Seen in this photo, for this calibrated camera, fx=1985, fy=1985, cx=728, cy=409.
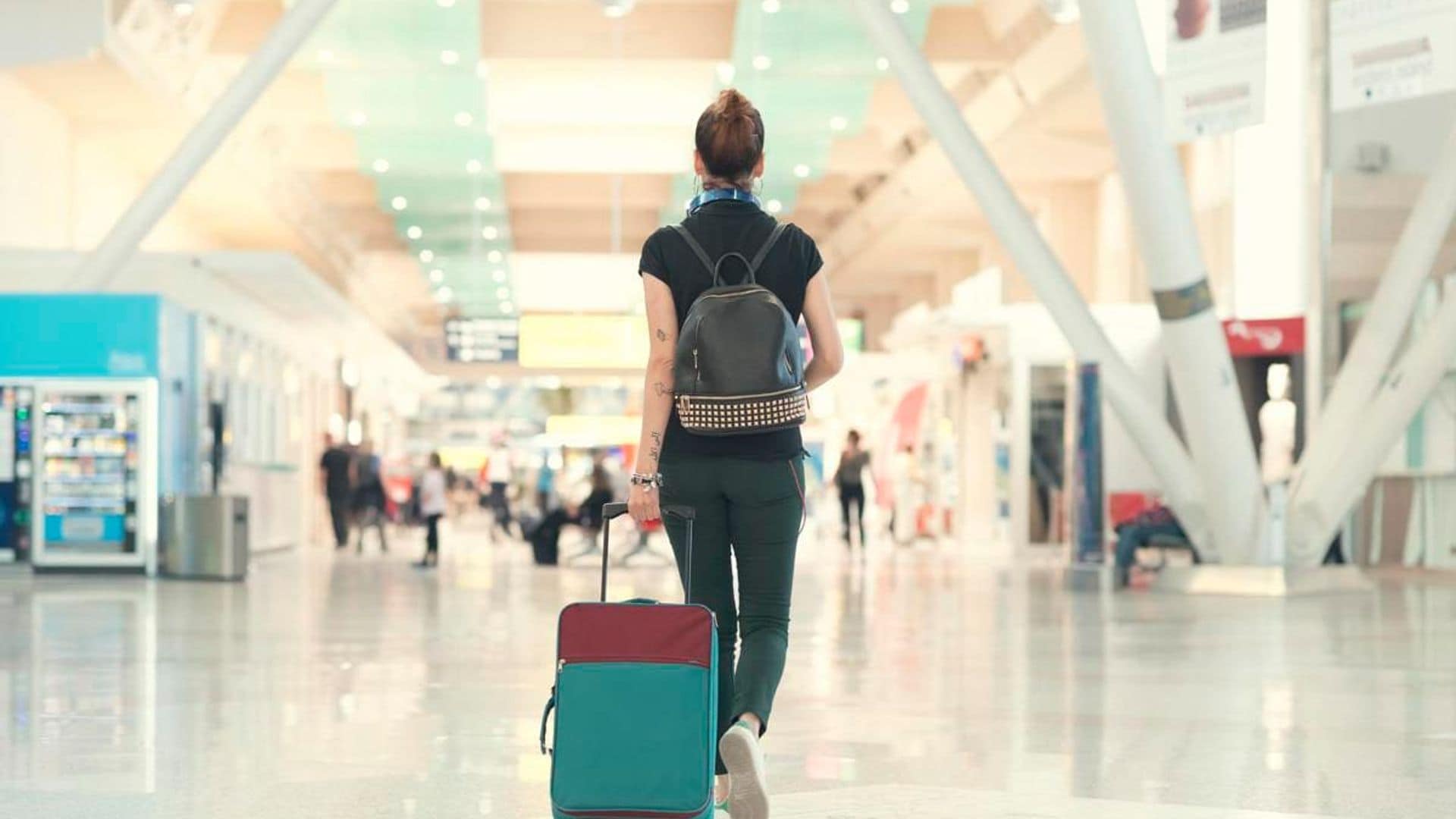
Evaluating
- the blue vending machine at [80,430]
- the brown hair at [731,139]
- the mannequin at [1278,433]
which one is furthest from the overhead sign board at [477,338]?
the brown hair at [731,139]

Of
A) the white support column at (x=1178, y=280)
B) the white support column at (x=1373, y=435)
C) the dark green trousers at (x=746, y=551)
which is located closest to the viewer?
the dark green trousers at (x=746, y=551)

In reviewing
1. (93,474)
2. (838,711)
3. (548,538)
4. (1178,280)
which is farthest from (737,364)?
(548,538)

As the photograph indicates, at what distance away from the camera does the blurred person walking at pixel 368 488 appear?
31094mm

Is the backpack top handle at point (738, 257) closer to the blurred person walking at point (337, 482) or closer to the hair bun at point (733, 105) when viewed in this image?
the hair bun at point (733, 105)

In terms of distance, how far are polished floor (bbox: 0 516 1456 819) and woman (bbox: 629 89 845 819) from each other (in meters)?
0.56

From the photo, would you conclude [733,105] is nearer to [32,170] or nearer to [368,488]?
[32,170]

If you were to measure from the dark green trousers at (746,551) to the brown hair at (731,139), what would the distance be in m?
0.68

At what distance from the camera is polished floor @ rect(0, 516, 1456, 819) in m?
5.23

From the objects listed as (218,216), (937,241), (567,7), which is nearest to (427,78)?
(567,7)

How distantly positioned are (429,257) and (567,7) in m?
→ 14.3

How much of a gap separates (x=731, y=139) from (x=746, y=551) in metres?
0.95

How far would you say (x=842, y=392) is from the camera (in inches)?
1721

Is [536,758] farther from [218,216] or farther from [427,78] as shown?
[218,216]

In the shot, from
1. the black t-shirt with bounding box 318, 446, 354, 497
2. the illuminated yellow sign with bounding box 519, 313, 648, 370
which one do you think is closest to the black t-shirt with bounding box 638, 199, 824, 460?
the black t-shirt with bounding box 318, 446, 354, 497
